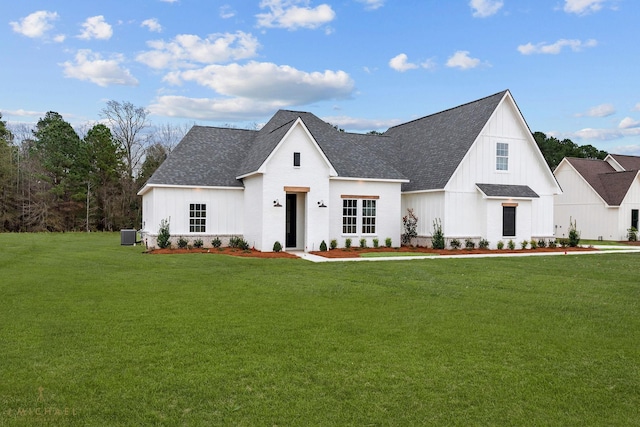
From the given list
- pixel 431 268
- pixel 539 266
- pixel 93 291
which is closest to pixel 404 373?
pixel 93 291

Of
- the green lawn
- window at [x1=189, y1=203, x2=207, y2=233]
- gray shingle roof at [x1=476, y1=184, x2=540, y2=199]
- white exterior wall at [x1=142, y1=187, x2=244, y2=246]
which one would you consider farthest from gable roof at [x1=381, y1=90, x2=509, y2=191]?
the green lawn

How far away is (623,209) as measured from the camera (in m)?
31.8

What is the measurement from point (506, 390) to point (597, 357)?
196 cm

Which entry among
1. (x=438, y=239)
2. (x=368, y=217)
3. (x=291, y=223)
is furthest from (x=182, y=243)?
(x=438, y=239)

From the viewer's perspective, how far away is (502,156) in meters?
24.5

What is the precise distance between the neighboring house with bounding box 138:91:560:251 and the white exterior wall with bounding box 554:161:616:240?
31.4ft

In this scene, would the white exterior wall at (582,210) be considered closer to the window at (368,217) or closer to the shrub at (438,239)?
the shrub at (438,239)

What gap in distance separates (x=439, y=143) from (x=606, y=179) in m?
15.9

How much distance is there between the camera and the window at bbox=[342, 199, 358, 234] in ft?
76.0

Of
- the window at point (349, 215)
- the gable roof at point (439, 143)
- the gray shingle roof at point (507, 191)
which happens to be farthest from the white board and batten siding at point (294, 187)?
the gray shingle roof at point (507, 191)

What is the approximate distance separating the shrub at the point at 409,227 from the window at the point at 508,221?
4228 millimetres

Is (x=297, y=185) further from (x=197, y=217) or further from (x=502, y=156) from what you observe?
(x=502, y=156)

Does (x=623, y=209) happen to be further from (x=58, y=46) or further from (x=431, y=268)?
(x=58, y=46)

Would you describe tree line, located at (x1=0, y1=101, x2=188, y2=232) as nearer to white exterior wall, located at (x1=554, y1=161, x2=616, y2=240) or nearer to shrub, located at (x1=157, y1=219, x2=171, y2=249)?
shrub, located at (x1=157, y1=219, x2=171, y2=249)
